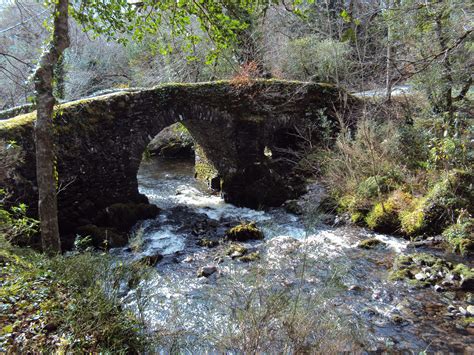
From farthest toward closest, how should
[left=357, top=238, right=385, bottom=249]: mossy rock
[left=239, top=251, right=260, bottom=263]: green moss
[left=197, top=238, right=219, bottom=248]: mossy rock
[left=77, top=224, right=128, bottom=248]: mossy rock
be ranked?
[left=197, top=238, right=219, bottom=248]: mossy rock
[left=77, top=224, right=128, bottom=248]: mossy rock
[left=357, top=238, right=385, bottom=249]: mossy rock
[left=239, top=251, right=260, bottom=263]: green moss

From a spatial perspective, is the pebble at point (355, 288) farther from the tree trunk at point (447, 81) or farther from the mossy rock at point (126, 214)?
the mossy rock at point (126, 214)

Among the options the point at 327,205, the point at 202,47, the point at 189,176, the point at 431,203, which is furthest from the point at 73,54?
the point at 431,203

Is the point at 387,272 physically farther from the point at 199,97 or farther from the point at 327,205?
the point at 199,97

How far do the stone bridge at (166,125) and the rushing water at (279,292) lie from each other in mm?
1066

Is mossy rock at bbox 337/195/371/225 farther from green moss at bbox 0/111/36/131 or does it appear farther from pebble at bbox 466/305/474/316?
green moss at bbox 0/111/36/131

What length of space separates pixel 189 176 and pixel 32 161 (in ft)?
23.2

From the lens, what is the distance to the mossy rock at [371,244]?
640cm

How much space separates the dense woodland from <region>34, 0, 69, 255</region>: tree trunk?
13mm

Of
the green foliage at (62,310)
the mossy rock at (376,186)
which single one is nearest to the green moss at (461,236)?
the mossy rock at (376,186)

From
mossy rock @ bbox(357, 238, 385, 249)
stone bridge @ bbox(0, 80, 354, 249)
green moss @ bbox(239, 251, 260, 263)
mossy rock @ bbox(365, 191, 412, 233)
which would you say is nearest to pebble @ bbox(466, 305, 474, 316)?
mossy rock @ bbox(357, 238, 385, 249)

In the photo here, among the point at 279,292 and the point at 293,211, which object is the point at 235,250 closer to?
the point at 293,211

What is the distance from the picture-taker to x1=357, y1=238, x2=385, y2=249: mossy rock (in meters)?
6.40

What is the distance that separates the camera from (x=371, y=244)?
645 centimetres

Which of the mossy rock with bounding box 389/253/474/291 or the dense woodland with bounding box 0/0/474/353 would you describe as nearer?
the dense woodland with bounding box 0/0/474/353
